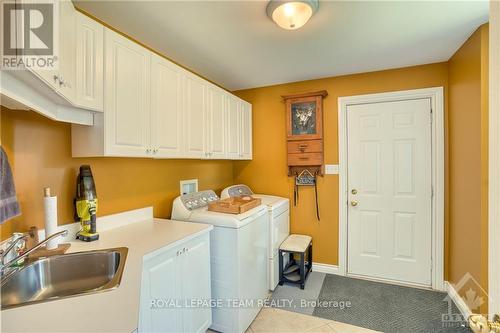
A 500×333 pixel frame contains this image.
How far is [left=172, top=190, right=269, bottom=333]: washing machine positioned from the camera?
6.18ft

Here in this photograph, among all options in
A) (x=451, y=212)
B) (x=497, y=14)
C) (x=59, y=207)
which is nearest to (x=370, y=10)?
(x=497, y=14)

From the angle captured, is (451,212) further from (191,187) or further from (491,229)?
(191,187)

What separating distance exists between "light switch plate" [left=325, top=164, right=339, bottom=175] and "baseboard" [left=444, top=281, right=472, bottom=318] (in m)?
1.56

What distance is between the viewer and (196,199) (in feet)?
7.65

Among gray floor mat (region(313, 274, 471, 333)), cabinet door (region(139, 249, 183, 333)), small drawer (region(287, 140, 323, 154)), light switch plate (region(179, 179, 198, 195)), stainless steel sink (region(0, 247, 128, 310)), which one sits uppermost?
small drawer (region(287, 140, 323, 154))

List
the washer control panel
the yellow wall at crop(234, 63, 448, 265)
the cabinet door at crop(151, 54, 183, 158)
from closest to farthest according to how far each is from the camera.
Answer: the cabinet door at crop(151, 54, 183, 158) → the washer control panel → the yellow wall at crop(234, 63, 448, 265)

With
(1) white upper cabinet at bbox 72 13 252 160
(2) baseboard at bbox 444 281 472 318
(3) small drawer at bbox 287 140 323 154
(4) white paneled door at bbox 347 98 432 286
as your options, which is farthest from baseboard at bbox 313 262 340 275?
(1) white upper cabinet at bbox 72 13 252 160

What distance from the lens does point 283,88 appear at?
10.4 feet

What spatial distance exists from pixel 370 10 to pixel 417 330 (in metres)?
2.46

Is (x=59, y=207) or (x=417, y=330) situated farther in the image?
(x=417, y=330)

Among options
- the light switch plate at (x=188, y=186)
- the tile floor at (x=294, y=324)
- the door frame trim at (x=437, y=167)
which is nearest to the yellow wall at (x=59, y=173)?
the light switch plate at (x=188, y=186)

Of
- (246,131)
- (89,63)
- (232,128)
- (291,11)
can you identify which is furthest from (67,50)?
(246,131)

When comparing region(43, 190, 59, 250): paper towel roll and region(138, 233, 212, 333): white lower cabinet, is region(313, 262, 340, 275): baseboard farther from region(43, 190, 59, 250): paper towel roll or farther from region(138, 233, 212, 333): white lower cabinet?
region(43, 190, 59, 250): paper towel roll

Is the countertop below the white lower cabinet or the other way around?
the other way around
